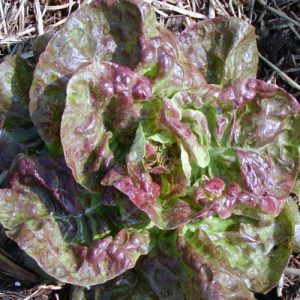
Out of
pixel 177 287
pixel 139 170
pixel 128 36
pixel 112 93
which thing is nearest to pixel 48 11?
pixel 128 36

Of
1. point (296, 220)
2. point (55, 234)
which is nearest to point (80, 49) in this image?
point (55, 234)

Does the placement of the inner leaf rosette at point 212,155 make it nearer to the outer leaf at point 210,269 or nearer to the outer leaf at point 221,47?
the outer leaf at point 210,269

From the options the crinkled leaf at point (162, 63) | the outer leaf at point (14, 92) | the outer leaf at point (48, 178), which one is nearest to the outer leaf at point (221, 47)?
the crinkled leaf at point (162, 63)

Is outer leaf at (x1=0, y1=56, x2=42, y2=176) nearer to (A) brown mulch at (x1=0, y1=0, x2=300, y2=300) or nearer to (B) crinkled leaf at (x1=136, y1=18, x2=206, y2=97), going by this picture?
(A) brown mulch at (x1=0, y1=0, x2=300, y2=300)

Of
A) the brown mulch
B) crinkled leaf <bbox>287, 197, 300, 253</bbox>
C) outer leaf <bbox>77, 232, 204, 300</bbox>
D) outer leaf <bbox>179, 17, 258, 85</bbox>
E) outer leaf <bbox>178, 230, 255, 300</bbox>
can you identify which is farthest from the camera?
the brown mulch

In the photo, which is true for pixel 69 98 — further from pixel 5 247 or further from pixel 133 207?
pixel 5 247

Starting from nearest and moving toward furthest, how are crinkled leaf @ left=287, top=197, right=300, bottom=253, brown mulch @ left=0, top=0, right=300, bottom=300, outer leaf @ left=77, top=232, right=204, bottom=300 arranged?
outer leaf @ left=77, top=232, right=204, bottom=300, crinkled leaf @ left=287, top=197, right=300, bottom=253, brown mulch @ left=0, top=0, right=300, bottom=300

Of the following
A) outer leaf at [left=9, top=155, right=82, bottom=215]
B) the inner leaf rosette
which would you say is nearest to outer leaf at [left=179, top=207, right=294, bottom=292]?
the inner leaf rosette

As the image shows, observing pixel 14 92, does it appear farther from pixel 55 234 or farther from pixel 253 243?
pixel 253 243
